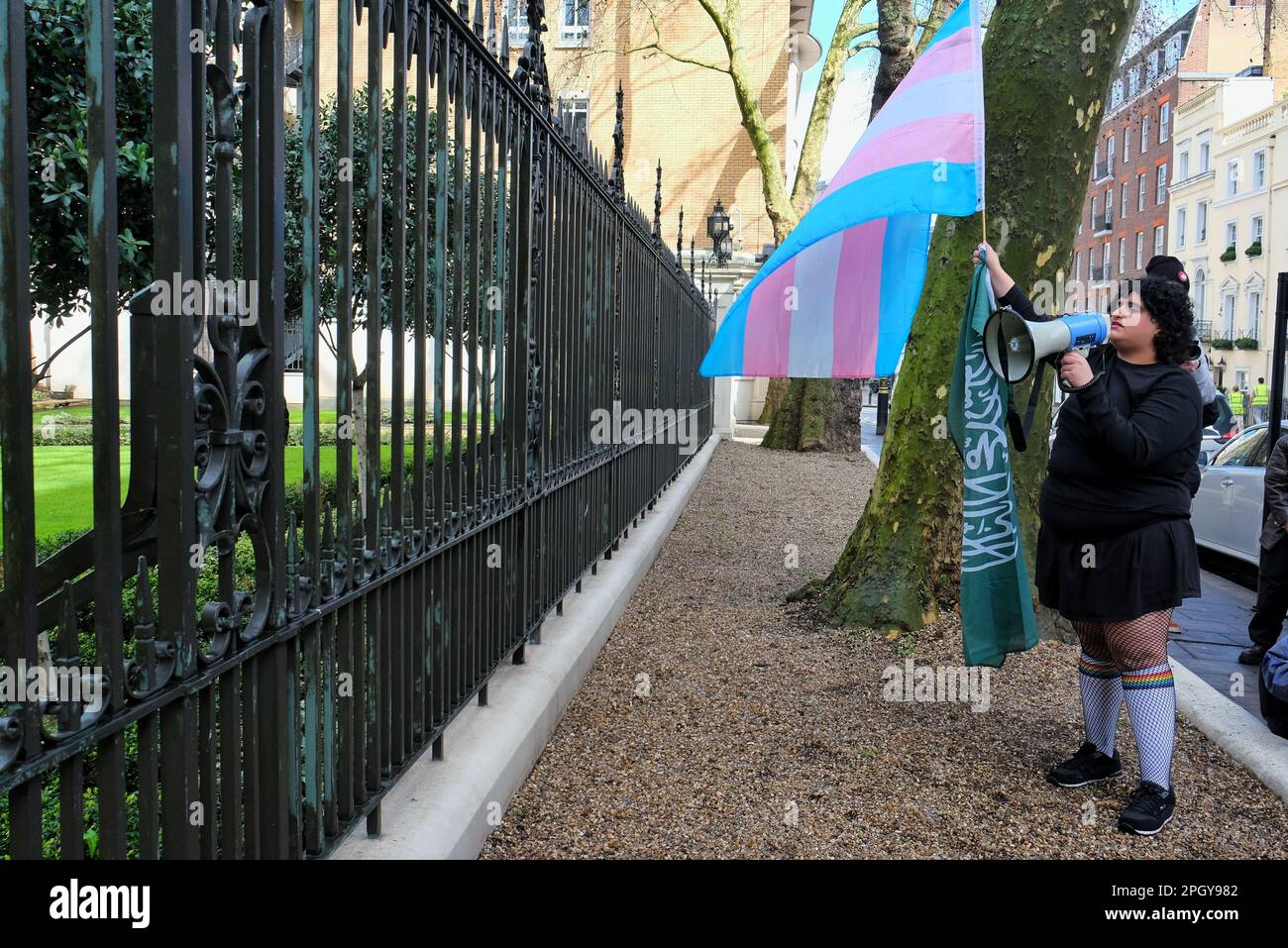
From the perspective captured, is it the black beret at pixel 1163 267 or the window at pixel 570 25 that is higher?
the window at pixel 570 25

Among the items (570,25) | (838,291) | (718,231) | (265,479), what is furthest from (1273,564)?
(570,25)

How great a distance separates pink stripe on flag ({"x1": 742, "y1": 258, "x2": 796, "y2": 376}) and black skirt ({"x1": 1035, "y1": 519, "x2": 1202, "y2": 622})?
2.22 meters

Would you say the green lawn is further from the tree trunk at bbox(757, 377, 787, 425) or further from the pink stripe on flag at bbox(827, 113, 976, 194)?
the tree trunk at bbox(757, 377, 787, 425)

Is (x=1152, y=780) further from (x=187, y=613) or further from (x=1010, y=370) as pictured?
(x=187, y=613)

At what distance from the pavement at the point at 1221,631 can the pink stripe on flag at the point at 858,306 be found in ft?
8.92

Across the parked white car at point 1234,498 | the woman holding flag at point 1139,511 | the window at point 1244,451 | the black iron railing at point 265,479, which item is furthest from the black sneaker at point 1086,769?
the window at point 1244,451

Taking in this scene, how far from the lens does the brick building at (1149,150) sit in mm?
60812

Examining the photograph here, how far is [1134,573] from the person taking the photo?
423 cm

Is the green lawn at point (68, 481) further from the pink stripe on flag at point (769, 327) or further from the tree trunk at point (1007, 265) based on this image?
the tree trunk at point (1007, 265)

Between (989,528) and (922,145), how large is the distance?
177cm

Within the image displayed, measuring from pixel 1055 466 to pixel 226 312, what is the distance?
3267mm

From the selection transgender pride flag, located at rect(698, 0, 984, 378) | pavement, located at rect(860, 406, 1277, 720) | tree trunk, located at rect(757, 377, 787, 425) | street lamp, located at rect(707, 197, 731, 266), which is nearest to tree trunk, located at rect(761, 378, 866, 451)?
tree trunk, located at rect(757, 377, 787, 425)

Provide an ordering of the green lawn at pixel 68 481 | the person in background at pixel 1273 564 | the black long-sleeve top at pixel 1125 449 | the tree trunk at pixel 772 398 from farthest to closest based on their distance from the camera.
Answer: the tree trunk at pixel 772 398, the green lawn at pixel 68 481, the person in background at pixel 1273 564, the black long-sleeve top at pixel 1125 449
